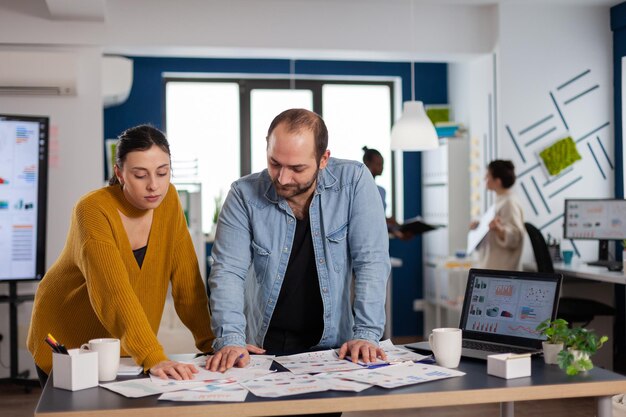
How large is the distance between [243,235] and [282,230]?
0.11m

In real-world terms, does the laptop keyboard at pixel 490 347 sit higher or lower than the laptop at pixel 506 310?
lower

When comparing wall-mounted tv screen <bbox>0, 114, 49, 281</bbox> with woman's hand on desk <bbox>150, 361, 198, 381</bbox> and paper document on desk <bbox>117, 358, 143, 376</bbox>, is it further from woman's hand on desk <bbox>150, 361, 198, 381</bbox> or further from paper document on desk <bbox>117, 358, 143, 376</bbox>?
woman's hand on desk <bbox>150, 361, 198, 381</bbox>

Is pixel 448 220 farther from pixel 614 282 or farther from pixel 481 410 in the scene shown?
pixel 481 410

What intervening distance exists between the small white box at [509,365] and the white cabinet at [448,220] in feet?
15.3

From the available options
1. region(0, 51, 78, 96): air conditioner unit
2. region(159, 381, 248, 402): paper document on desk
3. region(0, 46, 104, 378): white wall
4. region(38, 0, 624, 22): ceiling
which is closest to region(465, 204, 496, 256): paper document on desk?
region(38, 0, 624, 22): ceiling

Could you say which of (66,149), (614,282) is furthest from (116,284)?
(614,282)

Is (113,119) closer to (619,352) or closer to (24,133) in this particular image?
(24,133)

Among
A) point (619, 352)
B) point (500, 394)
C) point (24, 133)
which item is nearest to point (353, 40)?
point (24, 133)

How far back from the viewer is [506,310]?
2363 mm

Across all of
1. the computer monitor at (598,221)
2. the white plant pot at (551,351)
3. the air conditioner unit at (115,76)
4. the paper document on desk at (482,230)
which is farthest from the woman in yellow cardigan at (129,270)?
the computer monitor at (598,221)

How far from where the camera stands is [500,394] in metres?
1.90

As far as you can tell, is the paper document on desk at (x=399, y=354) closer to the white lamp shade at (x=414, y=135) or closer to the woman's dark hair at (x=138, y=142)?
the woman's dark hair at (x=138, y=142)

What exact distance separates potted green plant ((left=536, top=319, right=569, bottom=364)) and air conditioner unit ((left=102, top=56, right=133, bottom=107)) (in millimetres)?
4712

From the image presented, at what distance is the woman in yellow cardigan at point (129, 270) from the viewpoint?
208 centimetres
